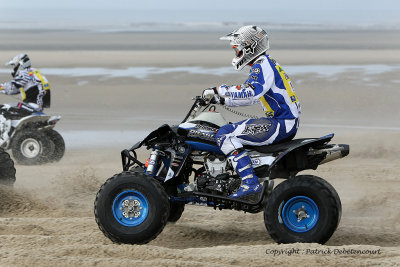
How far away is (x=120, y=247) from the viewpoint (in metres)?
7.28

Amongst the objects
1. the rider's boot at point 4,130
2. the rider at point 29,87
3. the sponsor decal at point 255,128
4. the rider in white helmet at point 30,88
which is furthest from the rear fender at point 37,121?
the sponsor decal at point 255,128

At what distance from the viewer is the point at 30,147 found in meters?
14.2

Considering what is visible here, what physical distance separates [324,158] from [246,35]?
1.35m

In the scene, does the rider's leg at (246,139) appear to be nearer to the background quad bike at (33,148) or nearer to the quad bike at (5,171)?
the quad bike at (5,171)

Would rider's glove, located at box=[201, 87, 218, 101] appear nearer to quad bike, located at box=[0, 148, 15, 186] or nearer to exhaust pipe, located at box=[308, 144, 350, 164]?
exhaust pipe, located at box=[308, 144, 350, 164]

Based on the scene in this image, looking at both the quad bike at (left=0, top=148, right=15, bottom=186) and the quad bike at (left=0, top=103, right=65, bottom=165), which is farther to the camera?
the quad bike at (left=0, top=103, right=65, bottom=165)

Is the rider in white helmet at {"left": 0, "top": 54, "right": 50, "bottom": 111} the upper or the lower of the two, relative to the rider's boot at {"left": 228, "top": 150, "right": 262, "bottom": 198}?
upper

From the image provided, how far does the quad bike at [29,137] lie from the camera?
46.3ft

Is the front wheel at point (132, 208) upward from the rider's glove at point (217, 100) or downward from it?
downward

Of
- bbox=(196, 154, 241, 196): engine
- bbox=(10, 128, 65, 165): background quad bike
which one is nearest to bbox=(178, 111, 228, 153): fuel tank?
bbox=(196, 154, 241, 196): engine

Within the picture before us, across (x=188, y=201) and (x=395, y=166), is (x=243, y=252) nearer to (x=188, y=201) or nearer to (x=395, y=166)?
(x=188, y=201)

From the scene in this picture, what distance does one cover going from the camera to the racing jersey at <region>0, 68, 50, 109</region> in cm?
1509

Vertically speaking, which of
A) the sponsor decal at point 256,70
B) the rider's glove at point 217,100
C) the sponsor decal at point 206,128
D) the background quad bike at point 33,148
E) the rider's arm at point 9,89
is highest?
the sponsor decal at point 256,70

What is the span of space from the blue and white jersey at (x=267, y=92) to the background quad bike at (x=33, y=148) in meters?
7.02
